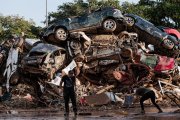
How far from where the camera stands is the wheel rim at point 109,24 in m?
24.5

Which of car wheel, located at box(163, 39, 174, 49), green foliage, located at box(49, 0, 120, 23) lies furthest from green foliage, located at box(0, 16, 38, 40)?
car wheel, located at box(163, 39, 174, 49)

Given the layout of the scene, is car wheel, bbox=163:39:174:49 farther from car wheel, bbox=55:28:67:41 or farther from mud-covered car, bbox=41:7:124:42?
car wheel, bbox=55:28:67:41

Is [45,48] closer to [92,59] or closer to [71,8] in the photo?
[92,59]

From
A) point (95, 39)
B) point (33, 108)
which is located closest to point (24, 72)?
point (33, 108)

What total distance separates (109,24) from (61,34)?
258 centimetres

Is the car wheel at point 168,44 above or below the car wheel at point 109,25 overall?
below

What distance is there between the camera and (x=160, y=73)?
77.2ft

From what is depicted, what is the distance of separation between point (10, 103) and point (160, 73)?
24.9 ft

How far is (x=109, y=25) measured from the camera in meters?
24.5

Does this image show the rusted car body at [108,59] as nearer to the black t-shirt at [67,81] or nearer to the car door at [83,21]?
the car door at [83,21]

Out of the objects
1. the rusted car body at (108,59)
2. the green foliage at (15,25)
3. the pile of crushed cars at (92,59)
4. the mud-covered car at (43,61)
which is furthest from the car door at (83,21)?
the green foliage at (15,25)

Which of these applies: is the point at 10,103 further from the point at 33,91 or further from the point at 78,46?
the point at 78,46

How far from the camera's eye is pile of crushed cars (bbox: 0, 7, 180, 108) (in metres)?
22.5

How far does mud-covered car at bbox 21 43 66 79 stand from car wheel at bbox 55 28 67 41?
106 cm
